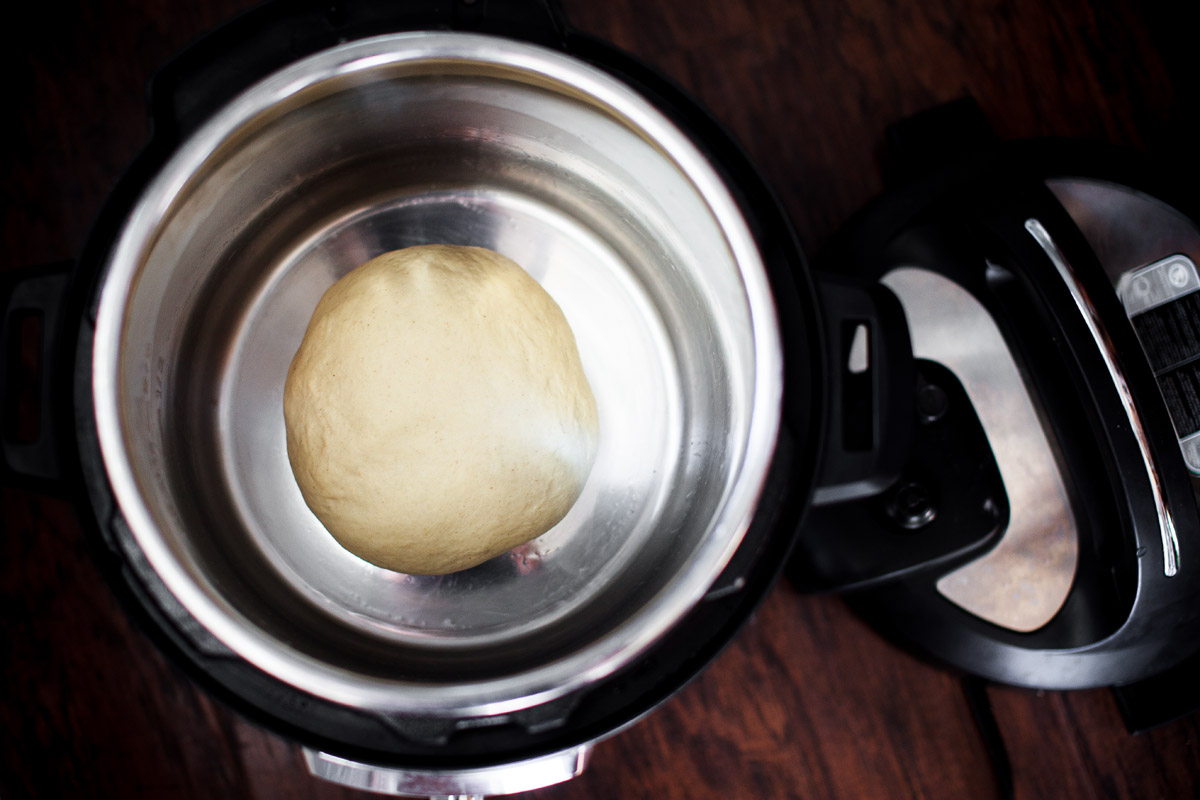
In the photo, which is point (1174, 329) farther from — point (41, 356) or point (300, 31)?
point (41, 356)

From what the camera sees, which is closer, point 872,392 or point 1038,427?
point 872,392

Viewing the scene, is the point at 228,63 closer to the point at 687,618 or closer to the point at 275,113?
the point at 275,113

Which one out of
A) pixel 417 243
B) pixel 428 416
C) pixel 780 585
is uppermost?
pixel 417 243

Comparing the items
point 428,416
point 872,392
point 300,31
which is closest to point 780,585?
point 872,392

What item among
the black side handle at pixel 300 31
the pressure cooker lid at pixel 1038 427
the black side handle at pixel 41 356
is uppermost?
the black side handle at pixel 300 31

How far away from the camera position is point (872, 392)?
483mm

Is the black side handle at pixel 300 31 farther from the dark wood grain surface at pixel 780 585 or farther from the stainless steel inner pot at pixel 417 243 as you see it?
the dark wood grain surface at pixel 780 585

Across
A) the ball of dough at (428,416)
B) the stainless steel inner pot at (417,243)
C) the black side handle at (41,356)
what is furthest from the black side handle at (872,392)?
the black side handle at (41,356)

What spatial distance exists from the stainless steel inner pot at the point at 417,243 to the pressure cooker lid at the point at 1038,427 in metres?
0.18

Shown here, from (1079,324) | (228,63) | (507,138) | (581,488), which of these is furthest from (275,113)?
(1079,324)

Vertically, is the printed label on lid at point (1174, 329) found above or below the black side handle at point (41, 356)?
below

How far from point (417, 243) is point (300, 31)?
206 mm

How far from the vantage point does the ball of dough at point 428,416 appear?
0.51 m

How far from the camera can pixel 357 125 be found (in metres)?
0.55
